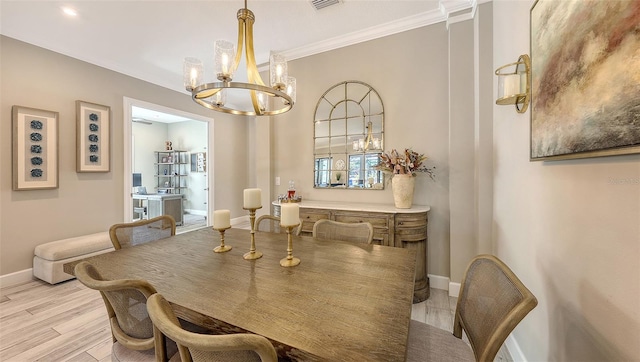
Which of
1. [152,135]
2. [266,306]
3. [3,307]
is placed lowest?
[3,307]

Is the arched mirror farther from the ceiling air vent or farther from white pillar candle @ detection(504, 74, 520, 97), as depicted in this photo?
white pillar candle @ detection(504, 74, 520, 97)

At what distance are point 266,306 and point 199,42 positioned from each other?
344 cm

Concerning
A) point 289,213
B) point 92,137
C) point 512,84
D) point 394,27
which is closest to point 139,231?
point 289,213

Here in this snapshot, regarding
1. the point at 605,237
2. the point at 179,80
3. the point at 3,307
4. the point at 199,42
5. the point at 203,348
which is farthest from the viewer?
the point at 179,80

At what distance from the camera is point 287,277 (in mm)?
1191

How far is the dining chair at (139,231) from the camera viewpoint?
177 cm

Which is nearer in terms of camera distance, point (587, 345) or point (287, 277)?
point (587, 345)

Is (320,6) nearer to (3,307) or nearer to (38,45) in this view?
(38,45)

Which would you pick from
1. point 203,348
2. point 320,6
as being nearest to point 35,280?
point 203,348

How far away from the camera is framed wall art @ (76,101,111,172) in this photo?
10.7 ft

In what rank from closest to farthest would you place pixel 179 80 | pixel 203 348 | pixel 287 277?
pixel 203 348 → pixel 287 277 → pixel 179 80

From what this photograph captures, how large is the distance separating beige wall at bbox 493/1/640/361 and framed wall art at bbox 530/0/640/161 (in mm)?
90

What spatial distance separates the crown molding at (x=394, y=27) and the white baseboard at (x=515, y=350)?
287cm

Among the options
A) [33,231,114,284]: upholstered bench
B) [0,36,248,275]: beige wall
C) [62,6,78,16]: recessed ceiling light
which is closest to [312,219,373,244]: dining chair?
[33,231,114,284]: upholstered bench
